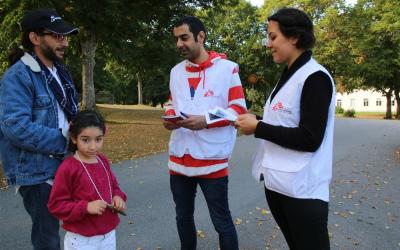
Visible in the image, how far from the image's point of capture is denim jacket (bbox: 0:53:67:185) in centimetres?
270

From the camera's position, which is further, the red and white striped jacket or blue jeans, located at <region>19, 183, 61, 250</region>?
the red and white striped jacket

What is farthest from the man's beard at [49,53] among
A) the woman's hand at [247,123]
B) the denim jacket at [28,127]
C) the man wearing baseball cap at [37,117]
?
the woman's hand at [247,123]

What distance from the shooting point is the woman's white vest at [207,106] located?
11.7 ft

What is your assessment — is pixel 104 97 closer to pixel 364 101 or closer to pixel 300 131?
pixel 300 131

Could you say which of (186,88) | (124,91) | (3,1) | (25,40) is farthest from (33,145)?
(124,91)

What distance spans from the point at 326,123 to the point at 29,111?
1.84 meters

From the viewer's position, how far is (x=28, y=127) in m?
2.68

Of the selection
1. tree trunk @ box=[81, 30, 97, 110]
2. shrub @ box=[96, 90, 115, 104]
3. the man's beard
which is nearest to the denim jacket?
the man's beard

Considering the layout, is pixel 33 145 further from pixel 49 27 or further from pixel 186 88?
pixel 186 88

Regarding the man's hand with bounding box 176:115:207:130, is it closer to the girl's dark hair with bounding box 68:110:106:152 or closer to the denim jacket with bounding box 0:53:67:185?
the girl's dark hair with bounding box 68:110:106:152

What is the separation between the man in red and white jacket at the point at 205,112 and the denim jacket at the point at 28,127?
3.36 feet

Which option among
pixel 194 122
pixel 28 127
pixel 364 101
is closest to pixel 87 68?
pixel 194 122

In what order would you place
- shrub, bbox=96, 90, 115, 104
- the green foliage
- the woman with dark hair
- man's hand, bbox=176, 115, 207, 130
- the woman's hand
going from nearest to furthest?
the woman with dark hair
the woman's hand
man's hand, bbox=176, 115, 207, 130
shrub, bbox=96, 90, 115, 104
the green foliage

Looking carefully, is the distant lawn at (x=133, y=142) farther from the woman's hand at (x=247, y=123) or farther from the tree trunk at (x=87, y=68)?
the woman's hand at (x=247, y=123)
